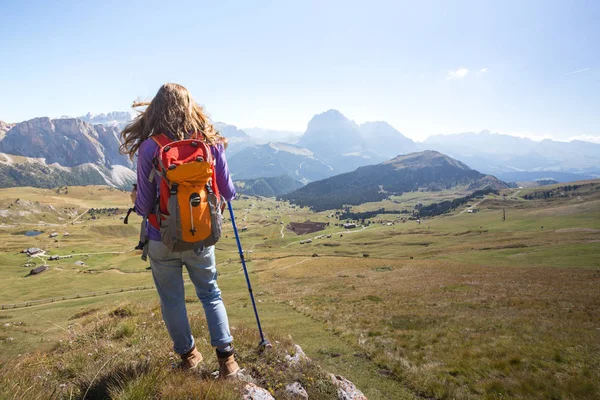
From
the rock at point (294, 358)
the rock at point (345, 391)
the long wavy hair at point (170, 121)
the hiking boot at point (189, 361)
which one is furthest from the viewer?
the rock at point (294, 358)

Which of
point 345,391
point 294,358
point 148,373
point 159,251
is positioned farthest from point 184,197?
point 345,391

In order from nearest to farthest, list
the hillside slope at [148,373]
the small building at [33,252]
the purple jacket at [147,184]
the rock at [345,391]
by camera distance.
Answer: the hillside slope at [148,373] < the purple jacket at [147,184] < the rock at [345,391] < the small building at [33,252]

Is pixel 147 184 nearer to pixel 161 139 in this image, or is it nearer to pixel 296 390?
pixel 161 139

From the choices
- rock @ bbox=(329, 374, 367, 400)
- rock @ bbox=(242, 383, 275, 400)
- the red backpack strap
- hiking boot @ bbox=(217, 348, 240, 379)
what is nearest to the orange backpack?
the red backpack strap

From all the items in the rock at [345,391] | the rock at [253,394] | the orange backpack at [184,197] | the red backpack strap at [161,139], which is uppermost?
the red backpack strap at [161,139]

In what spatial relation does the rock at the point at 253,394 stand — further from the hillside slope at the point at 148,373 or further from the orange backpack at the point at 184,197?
the orange backpack at the point at 184,197

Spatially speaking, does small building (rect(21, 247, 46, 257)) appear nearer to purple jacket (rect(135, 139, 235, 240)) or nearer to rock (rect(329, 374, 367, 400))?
purple jacket (rect(135, 139, 235, 240))

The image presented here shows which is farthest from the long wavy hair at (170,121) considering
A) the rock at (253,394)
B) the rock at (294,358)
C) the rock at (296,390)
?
the rock at (294,358)

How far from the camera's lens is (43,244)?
5546 inches

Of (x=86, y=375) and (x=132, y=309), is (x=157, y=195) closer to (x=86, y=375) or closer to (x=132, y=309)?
(x=86, y=375)

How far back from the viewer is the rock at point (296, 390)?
5.36 m

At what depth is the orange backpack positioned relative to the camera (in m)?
4.38

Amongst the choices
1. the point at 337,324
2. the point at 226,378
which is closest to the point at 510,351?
the point at 337,324

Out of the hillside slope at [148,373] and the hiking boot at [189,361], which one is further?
the hiking boot at [189,361]
